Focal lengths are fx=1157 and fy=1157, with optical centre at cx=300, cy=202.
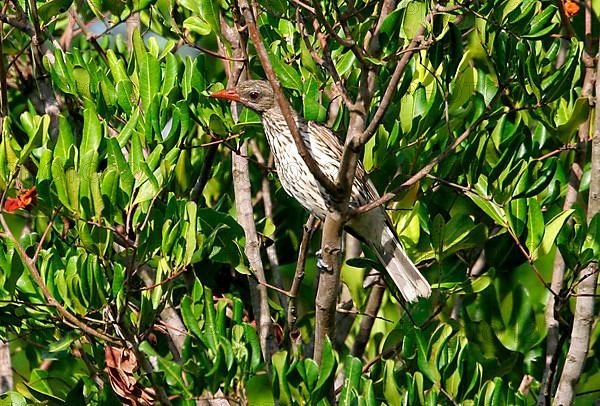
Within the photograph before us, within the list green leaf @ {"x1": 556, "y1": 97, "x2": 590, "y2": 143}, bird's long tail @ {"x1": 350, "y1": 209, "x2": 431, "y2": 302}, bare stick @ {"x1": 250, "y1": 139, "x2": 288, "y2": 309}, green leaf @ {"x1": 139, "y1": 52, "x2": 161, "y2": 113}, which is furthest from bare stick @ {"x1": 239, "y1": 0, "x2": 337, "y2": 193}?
green leaf @ {"x1": 556, "y1": 97, "x2": 590, "y2": 143}

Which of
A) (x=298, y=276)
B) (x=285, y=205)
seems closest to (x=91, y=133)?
(x=298, y=276)

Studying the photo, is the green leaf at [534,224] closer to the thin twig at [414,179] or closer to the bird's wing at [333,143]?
the thin twig at [414,179]

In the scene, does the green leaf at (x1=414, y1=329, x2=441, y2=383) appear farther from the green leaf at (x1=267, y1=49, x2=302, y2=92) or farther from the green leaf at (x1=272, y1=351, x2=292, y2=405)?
the green leaf at (x1=267, y1=49, x2=302, y2=92)

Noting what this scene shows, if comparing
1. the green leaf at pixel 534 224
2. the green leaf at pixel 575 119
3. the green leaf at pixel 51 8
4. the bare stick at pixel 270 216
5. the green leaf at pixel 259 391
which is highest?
the green leaf at pixel 51 8

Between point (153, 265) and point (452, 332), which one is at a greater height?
point (153, 265)

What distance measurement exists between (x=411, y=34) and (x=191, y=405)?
131cm

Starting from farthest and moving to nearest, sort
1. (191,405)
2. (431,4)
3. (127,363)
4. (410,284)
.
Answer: (410,284)
(127,363)
(431,4)
(191,405)

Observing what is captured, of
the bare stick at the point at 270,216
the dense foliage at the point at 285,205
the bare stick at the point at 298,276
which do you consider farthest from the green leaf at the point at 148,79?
the bare stick at the point at 270,216

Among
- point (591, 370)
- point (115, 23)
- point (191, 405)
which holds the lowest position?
point (591, 370)

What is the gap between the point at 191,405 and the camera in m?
3.41

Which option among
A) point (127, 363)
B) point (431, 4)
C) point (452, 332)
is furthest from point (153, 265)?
point (431, 4)

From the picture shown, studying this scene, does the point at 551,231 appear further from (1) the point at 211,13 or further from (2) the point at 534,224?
(1) the point at 211,13

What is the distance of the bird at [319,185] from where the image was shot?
4363 mm

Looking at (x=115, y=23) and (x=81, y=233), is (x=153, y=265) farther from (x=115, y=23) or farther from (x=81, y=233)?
(x=115, y=23)
